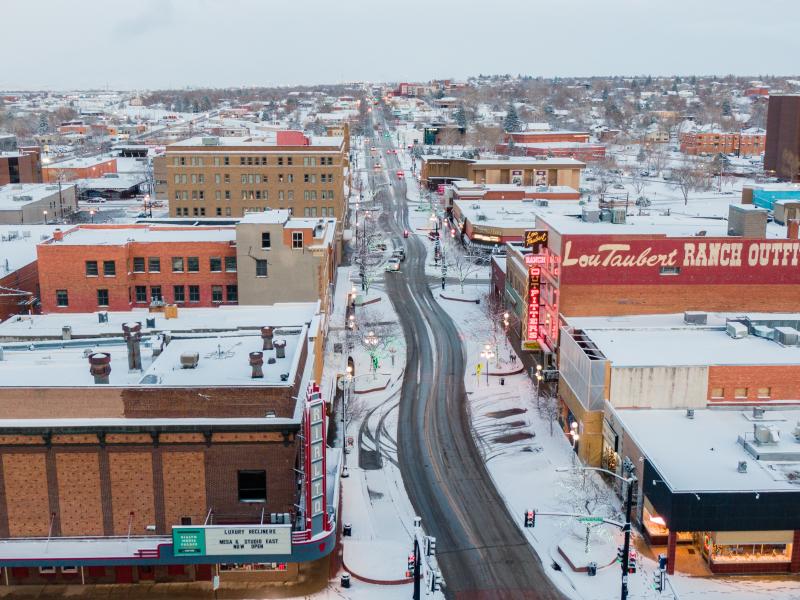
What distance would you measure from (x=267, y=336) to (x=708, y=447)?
23.7 meters

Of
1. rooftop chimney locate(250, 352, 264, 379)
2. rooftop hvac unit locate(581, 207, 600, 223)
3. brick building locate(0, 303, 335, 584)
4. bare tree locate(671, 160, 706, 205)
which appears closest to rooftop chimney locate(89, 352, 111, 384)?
brick building locate(0, 303, 335, 584)

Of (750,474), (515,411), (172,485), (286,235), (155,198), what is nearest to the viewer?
(172,485)

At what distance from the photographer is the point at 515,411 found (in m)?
59.9

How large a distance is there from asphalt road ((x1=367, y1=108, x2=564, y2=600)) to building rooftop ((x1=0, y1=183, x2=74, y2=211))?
66917 millimetres

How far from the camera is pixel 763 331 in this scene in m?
54.9

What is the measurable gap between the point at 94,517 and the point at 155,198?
140859 mm

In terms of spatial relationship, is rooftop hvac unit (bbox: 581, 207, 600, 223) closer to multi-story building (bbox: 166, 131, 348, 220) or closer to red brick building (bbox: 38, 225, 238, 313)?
red brick building (bbox: 38, 225, 238, 313)

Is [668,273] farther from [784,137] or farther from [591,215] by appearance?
[784,137]

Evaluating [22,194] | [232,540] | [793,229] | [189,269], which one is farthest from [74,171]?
[232,540]

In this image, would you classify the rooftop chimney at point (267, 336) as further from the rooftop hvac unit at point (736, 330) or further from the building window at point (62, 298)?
the building window at point (62, 298)

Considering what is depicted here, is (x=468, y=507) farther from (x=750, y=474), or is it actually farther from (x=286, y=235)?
(x=286, y=235)

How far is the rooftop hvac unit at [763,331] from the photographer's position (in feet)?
180


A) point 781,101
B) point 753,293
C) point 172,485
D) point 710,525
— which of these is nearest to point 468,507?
point 710,525

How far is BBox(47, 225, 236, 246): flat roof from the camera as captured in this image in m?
69.0
